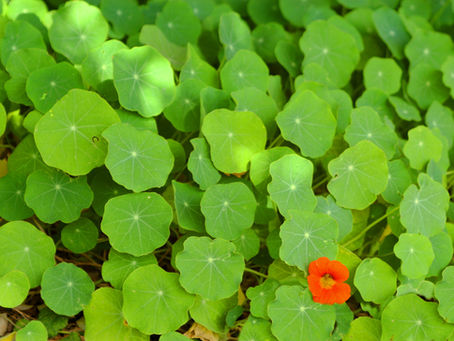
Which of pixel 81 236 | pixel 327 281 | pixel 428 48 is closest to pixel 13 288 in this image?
pixel 81 236

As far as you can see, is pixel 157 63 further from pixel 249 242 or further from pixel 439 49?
pixel 439 49

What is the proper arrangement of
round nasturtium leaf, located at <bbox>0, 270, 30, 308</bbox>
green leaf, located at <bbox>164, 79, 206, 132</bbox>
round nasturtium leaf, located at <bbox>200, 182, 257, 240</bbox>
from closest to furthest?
round nasturtium leaf, located at <bbox>0, 270, 30, 308</bbox> < round nasturtium leaf, located at <bbox>200, 182, 257, 240</bbox> < green leaf, located at <bbox>164, 79, 206, 132</bbox>

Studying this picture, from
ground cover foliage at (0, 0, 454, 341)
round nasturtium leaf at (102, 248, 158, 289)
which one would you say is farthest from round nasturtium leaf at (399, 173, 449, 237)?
round nasturtium leaf at (102, 248, 158, 289)

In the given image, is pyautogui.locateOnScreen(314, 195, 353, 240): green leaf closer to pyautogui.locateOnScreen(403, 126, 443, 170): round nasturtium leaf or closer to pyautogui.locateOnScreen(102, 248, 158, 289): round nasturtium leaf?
pyautogui.locateOnScreen(403, 126, 443, 170): round nasturtium leaf

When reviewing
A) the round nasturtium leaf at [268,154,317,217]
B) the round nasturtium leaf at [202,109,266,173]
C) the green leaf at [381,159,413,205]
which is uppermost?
the round nasturtium leaf at [202,109,266,173]

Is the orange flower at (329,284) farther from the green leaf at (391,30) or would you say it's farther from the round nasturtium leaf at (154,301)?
the green leaf at (391,30)

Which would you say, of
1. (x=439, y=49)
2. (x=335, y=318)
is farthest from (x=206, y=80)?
(x=439, y=49)
